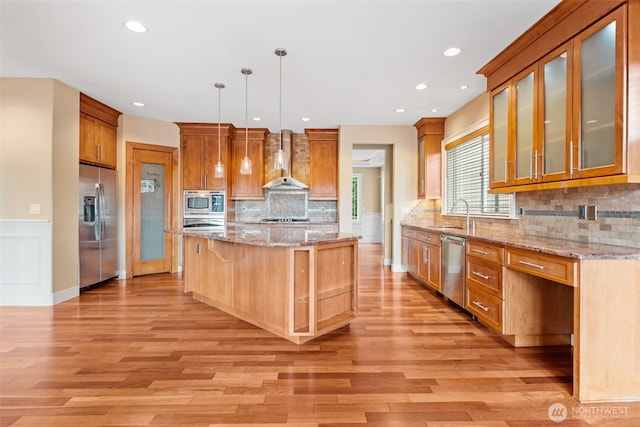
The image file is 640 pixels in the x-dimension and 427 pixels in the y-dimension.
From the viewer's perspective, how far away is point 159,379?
217 cm

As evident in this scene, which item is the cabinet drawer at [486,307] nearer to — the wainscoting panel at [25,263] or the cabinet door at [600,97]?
the cabinet door at [600,97]

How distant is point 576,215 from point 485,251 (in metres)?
0.75

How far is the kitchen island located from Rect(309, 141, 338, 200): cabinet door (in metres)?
3.06

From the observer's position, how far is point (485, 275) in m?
2.95

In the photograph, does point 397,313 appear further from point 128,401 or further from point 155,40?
point 155,40

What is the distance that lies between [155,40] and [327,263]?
2561 millimetres

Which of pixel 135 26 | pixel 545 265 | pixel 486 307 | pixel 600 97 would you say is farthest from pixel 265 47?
pixel 486 307

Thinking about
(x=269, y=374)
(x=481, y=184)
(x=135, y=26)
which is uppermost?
→ (x=135, y=26)

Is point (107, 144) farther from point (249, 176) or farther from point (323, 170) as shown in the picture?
point (323, 170)

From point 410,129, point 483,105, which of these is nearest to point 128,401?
point 483,105

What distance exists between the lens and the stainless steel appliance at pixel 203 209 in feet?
18.8

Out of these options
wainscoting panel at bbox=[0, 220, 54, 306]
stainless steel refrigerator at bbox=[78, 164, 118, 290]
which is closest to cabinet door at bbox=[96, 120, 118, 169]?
stainless steel refrigerator at bbox=[78, 164, 118, 290]

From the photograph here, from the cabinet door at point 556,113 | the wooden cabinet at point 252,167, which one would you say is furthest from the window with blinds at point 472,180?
the wooden cabinet at point 252,167

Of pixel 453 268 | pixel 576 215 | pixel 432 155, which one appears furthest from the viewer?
pixel 432 155
